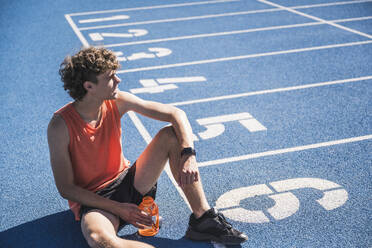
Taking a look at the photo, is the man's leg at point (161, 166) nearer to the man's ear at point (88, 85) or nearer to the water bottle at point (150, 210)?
the water bottle at point (150, 210)

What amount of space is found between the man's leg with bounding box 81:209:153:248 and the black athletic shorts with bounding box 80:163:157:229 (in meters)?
0.26

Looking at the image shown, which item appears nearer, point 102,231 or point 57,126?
point 102,231

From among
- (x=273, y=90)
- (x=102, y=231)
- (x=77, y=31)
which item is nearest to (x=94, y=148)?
(x=102, y=231)

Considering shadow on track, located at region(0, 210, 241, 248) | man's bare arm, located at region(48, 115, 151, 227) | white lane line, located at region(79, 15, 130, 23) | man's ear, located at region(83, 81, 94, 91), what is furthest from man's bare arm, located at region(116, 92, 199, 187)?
white lane line, located at region(79, 15, 130, 23)

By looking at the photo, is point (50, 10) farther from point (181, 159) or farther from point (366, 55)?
point (181, 159)

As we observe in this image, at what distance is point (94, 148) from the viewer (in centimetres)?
344

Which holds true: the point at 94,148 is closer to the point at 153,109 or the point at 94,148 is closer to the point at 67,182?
the point at 67,182

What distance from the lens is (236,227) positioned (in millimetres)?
3807

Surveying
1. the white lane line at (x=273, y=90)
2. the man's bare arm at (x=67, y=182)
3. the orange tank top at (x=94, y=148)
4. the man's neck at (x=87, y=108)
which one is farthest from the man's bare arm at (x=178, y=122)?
the white lane line at (x=273, y=90)

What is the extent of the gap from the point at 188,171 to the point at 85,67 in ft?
3.65

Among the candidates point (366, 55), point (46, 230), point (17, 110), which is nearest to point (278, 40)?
point (366, 55)

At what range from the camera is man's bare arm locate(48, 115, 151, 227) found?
3.22m

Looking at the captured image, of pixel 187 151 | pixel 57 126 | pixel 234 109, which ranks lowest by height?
pixel 234 109

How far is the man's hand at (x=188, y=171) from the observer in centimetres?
331
